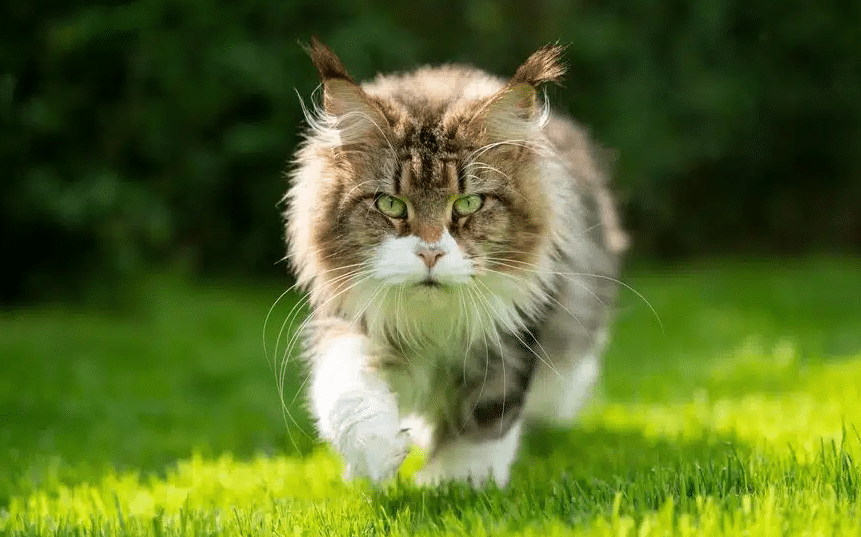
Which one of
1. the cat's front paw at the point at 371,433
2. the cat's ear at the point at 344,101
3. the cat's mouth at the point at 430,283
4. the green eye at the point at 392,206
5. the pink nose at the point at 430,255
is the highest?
the cat's ear at the point at 344,101

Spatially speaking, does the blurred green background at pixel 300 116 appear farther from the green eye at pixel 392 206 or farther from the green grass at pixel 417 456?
the green eye at pixel 392 206

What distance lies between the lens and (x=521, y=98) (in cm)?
286

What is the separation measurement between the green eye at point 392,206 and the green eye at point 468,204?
0.16 metres

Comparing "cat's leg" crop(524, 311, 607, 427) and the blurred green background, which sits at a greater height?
the blurred green background

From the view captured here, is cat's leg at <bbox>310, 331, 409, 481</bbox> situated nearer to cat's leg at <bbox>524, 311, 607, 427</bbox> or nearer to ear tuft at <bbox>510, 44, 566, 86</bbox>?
cat's leg at <bbox>524, 311, 607, 427</bbox>

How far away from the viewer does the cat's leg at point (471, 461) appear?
10.0 ft

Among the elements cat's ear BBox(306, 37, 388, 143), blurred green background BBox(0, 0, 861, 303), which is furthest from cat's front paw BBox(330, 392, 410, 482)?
blurred green background BBox(0, 0, 861, 303)

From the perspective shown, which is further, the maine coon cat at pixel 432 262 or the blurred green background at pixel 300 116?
the blurred green background at pixel 300 116

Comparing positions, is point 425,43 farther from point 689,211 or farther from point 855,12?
point 855,12

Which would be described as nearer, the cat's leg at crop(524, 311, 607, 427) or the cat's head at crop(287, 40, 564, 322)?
the cat's head at crop(287, 40, 564, 322)

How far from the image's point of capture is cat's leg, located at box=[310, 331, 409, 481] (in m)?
2.77

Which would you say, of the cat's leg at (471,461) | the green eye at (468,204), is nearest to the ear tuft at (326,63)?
the green eye at (468,204)

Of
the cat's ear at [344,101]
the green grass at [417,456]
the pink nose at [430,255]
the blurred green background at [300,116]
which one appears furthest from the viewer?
the blurred green background at [300,116]

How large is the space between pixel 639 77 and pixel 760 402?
22.3 feet
